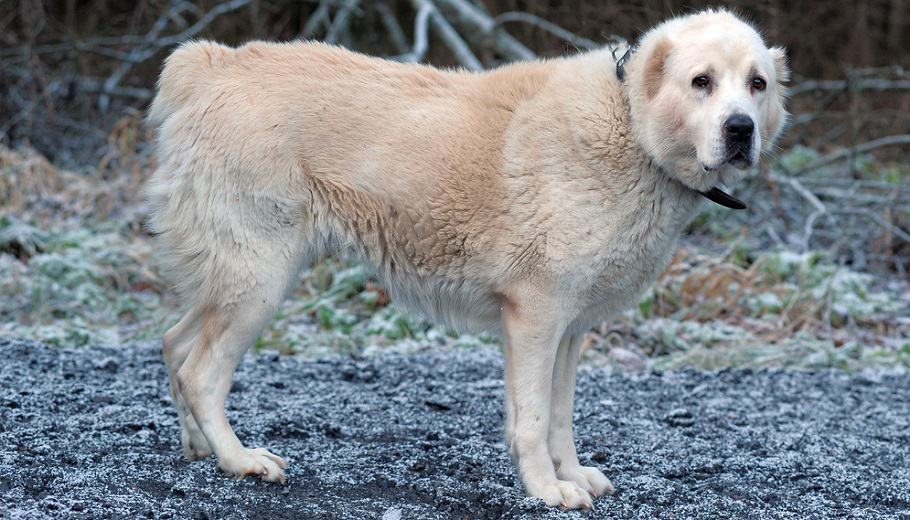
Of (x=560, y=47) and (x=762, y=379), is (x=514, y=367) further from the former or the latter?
(x=560, y=47)

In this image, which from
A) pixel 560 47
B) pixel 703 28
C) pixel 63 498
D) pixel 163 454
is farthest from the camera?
pixel 560 47

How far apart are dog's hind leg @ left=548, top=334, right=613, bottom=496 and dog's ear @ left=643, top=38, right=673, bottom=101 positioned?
2.95 feet

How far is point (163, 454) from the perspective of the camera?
3.57 meters

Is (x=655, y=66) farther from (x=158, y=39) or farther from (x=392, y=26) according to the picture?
(x=158, y=39)

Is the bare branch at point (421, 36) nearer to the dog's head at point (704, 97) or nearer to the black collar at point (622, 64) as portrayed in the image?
the black collar at point (622, 64)

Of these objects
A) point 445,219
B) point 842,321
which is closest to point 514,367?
point 445,219

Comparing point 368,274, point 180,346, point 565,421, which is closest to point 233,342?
point 180,346

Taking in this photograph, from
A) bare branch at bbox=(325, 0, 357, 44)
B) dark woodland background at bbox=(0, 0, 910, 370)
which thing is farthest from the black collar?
bare branch at bbox=(325, 0, 357, 44)

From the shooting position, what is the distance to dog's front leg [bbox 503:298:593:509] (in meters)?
3.24

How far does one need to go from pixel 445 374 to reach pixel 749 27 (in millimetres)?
2328

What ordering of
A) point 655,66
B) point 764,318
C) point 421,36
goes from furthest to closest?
point 421,36 < point 764,318 < point 655,66

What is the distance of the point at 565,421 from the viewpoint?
11.7 feet

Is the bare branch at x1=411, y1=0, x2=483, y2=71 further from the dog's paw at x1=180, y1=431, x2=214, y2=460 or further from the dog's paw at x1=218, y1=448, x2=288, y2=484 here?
the dog's paw at x1=218, y1=448, x2=288, y2=484

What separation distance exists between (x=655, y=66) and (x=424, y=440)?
1678mm
